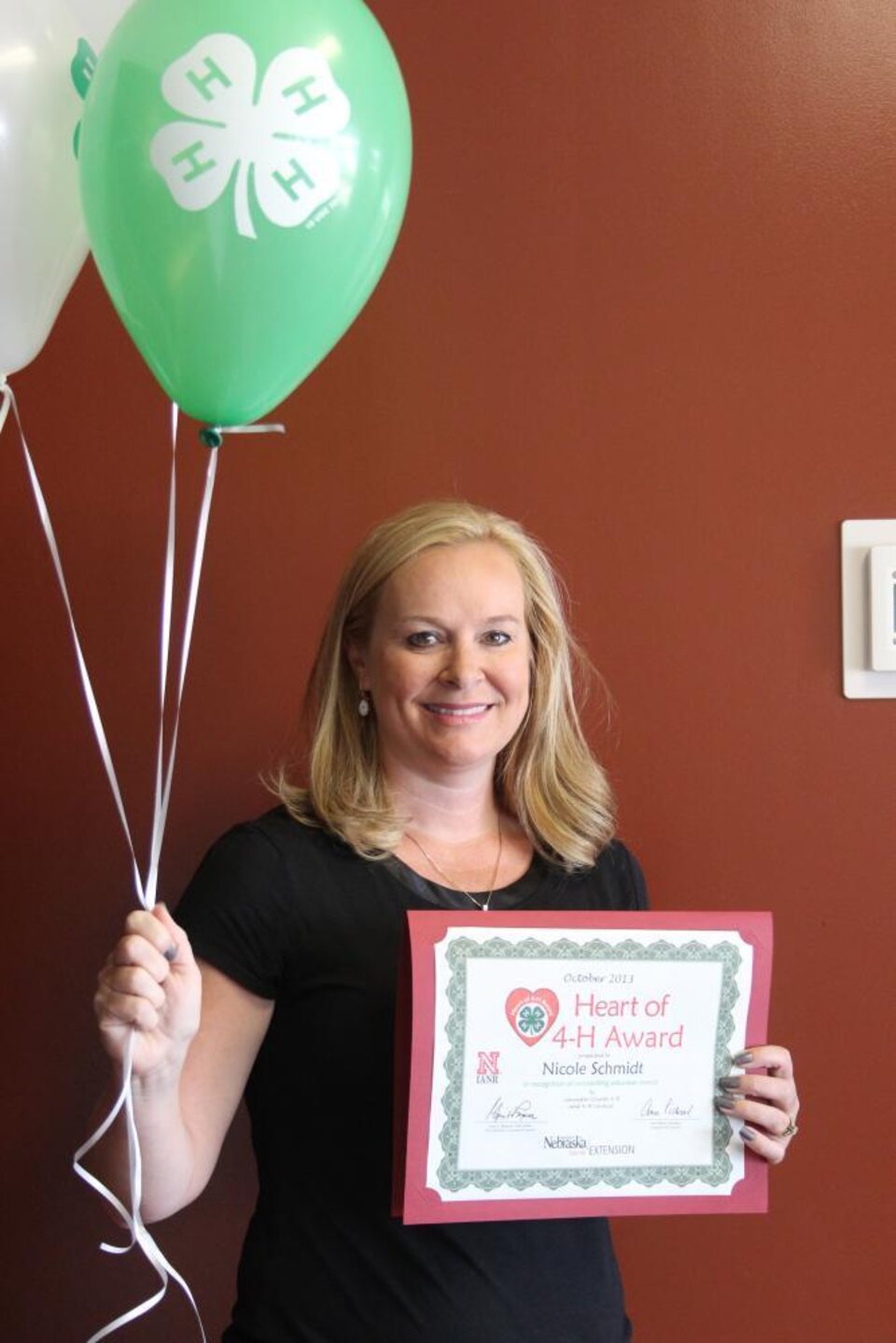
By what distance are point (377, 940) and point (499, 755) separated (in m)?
0.28

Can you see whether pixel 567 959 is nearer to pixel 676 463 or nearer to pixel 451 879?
pixel 451 879

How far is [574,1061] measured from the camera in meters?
1.33

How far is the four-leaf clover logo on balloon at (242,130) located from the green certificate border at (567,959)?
2.10ft

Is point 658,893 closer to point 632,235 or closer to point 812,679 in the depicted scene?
point 812,679

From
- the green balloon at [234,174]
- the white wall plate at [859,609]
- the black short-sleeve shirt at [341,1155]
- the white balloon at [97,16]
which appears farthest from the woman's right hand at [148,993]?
the white wall plate at [859,609]

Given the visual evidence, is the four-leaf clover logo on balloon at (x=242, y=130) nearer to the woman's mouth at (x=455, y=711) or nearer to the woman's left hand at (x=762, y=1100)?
the woman's mouth at (x=455, y=711)

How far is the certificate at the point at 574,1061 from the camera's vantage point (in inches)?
50.9

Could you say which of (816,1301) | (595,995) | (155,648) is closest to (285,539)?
(155,648)

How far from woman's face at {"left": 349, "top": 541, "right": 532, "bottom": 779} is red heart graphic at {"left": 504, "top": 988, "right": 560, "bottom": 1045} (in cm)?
24

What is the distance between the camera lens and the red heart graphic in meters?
1.32

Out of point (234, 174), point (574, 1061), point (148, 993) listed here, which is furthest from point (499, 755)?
point (234, 174)

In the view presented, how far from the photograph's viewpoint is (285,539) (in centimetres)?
175
